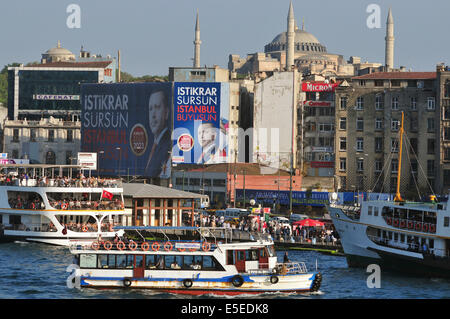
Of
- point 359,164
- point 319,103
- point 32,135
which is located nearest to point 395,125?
point 359,164

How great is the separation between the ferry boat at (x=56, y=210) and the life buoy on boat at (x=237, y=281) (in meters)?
18.7

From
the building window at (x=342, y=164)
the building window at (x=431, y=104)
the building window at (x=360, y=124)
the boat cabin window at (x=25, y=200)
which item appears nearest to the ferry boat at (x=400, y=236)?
the boat cabin window at (x=25, y=200)

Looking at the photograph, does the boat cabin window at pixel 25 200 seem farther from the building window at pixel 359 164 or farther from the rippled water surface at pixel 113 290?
the building window at pixel 359 164

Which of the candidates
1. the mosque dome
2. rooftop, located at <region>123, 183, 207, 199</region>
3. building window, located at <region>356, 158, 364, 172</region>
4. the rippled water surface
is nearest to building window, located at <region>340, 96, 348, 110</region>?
building window, located at <region>356, 158, 364, 172</region>

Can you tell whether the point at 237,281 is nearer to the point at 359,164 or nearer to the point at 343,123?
the point at 359,164

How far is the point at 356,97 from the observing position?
99.6 m

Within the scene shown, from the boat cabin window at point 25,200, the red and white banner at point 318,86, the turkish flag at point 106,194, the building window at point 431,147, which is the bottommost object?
the boat cabin window at point 25,200

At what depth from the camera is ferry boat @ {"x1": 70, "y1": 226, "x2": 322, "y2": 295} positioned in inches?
1676

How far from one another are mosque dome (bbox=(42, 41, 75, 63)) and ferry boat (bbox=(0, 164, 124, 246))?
321 ft

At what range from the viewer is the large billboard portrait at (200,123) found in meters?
108

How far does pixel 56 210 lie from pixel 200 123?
162 feet

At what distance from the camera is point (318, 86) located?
4146 inches

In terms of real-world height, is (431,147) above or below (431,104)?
below
